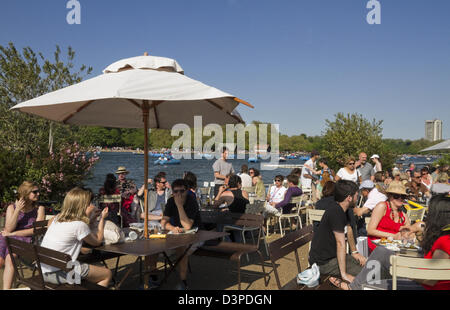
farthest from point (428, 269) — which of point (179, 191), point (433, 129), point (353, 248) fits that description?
point (433, 129)

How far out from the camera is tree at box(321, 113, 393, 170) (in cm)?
2561

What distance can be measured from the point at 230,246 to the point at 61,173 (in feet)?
20.1

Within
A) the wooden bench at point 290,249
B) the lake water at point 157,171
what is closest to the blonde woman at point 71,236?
the wooden bench at point 290,249

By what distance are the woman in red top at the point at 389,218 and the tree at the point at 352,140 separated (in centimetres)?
2180

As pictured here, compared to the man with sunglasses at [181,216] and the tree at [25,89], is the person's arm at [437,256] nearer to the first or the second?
the man with sunglasses at [181,216]

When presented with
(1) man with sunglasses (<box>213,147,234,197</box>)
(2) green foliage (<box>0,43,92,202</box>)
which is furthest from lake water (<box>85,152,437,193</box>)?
(1) man with sunglasses (<box>213,147,234,197</box>)

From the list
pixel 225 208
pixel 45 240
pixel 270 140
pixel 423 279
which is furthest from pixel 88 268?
pixel 270 140

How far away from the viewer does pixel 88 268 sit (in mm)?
3268

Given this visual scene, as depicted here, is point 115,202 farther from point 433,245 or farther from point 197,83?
point 433,245

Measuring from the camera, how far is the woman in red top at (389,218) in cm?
401

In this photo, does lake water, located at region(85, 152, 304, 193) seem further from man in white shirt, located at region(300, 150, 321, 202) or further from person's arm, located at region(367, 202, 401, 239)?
person's arm, located at region(367, 202, 401, 239)

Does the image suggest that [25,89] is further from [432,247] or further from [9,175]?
[432,247]

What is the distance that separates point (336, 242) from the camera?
3.36 m

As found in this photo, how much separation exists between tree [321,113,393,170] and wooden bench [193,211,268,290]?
2126cm
